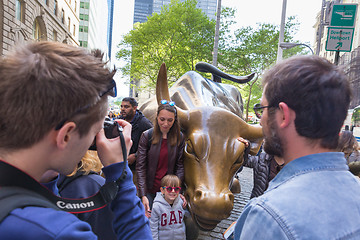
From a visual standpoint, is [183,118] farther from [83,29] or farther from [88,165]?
[83,29]

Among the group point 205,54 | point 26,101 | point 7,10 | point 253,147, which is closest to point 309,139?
point 26,101

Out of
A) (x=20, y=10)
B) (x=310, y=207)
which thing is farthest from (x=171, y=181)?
(x=20, y=10)

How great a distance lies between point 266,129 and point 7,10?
18.3 metres

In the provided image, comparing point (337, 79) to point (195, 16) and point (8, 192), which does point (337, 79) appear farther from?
point (195, 16)

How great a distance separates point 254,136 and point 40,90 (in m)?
3.17

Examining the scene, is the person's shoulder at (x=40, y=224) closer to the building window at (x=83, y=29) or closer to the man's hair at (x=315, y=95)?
the man's hair at (x=315, y=95)

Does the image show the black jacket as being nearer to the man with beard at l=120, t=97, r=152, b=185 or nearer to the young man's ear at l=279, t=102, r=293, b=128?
the man with beard at l=120, t=97, r=152, b=185

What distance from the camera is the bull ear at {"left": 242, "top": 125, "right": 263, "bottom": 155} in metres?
3.61

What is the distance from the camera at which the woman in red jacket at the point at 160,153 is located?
3.45 m

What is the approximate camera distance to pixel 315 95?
115 cm

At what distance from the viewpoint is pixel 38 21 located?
2166 centimetres

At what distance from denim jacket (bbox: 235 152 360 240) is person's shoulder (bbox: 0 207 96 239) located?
0.69m

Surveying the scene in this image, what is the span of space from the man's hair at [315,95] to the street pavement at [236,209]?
3836 mm

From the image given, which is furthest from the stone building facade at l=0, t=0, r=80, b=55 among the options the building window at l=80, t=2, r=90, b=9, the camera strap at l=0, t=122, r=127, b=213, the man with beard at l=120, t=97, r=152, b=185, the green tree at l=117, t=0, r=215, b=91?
the building window at l=80, t=2, r=90, b=9
